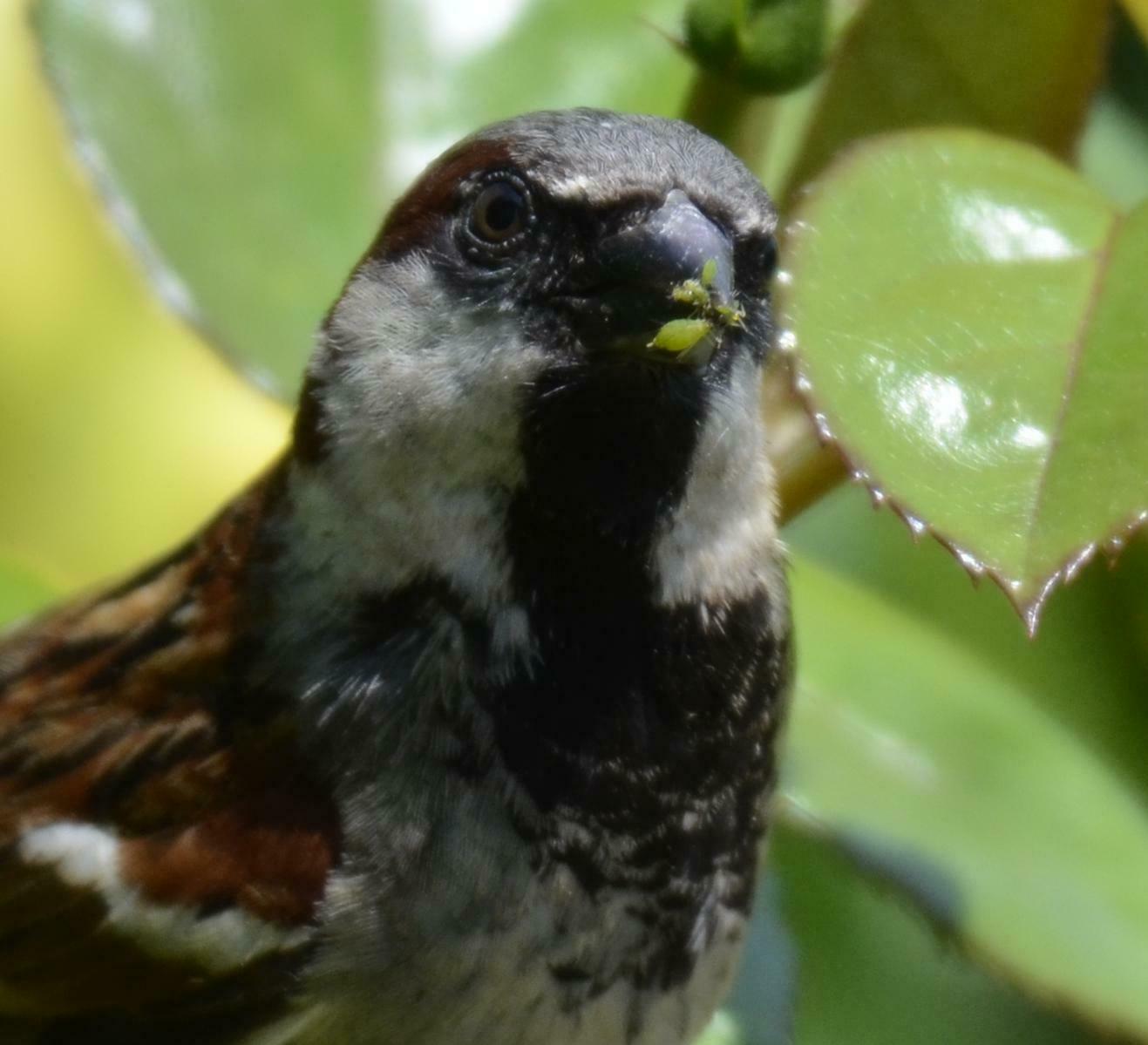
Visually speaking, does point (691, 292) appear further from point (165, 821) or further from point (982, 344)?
point (165, 821)

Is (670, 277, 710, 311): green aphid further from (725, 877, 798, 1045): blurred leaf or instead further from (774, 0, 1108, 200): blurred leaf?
(725, 877, 798, 1045): blurred leaf

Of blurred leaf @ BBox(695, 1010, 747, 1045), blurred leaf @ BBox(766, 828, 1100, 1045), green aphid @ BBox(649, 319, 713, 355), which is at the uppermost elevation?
green aphid @ BBox(649, 319, 713, 355)

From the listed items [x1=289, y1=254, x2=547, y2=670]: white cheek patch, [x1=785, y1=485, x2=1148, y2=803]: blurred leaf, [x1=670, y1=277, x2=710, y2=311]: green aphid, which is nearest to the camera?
[x1=670, y1=277, x2=710, y2=311]: green aphid

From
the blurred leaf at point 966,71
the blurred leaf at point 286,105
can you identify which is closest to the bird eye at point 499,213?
the blurred leaf at point 966,71

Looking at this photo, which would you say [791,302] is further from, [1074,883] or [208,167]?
[208,167]

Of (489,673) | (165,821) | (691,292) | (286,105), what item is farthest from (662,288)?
(286,105)

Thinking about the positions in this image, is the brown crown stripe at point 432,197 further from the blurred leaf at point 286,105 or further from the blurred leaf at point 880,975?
the blurred leaf at point 880,975

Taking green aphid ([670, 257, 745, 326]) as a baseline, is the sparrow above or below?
below

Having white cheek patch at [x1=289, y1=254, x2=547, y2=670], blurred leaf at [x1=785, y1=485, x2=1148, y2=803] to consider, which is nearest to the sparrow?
white cheek patch at [x1=289, y1=254, x2=547, y2=670]
